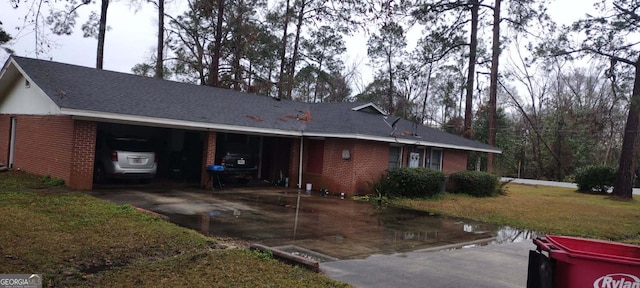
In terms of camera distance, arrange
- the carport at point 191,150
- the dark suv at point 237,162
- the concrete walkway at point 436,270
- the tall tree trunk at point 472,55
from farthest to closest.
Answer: the tall tree trunk at point 472,55, the carport at point 191,150, the dark suv at point 237,162, the concrete walkway at point 436,270

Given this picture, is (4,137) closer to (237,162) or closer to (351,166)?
(237,162)

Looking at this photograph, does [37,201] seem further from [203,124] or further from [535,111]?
[535,111]

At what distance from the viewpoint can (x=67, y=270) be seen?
5.33 metres

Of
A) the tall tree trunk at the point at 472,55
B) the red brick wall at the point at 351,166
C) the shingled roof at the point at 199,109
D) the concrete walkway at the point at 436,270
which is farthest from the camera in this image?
the tall tree trunk at the point at 472,55

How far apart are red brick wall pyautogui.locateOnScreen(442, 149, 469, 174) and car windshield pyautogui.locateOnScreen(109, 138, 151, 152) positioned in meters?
13.5

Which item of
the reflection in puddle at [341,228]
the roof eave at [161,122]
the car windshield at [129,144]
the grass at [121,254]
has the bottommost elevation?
the reflection in puddle at [341,228]

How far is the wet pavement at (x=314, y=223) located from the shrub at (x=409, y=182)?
210 centimetres

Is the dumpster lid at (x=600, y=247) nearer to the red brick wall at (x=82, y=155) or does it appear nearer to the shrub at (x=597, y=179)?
the red brick wall at (x=82, y=155)

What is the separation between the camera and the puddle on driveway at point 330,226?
8.28 metres

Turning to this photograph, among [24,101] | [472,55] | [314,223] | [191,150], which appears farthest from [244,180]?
[472,55]

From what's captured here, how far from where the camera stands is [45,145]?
555 inches

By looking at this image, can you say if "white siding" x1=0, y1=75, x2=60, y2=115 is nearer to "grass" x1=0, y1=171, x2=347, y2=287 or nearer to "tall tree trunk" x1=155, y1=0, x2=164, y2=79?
"grass" x1=0, y1=171, x2=347, y2=287

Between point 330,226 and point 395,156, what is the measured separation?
30.3 feet

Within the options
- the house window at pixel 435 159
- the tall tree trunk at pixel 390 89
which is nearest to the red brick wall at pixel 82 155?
the house window at pixel 435 159
